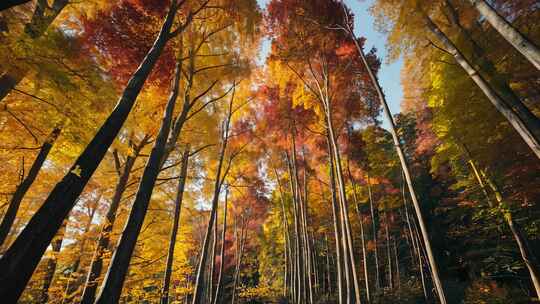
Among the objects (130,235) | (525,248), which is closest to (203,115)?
(130,235)

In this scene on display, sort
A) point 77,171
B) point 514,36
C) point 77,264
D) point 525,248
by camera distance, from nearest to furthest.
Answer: point 77,171, point 514,36, point 525,248, point 77,264

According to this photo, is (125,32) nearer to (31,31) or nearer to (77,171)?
(31,31)

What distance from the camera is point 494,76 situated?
218 inches

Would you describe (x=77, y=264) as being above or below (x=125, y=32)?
below

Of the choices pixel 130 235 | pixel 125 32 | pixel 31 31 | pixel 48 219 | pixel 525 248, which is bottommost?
pixel 48 219

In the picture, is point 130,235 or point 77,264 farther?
point 77,264

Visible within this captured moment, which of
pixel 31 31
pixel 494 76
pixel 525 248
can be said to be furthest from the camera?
pixel 525 248

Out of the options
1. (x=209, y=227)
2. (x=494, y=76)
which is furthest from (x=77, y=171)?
(x=494, y=76)

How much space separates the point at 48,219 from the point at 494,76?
30.3 ft

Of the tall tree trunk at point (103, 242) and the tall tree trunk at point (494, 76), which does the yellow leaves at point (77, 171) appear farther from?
the tall tree trunk at point (494, 76)

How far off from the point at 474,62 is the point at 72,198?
32.3ft

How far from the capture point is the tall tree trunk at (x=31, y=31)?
3373mm

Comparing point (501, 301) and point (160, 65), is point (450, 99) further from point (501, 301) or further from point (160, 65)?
point (160, 65)

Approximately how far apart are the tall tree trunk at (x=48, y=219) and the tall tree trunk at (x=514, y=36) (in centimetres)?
623
